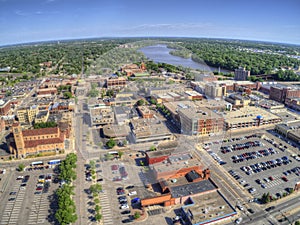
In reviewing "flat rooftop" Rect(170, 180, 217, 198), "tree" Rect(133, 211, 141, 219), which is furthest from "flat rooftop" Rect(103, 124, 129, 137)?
"tree" Rect(133, 211, 141, 219)

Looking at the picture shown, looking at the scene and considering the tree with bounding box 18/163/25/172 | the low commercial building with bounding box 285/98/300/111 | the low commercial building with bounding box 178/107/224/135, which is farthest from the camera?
the low commercial building with bounding box 285/98/300/111

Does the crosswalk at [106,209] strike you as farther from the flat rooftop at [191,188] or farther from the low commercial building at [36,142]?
the low commercial building at [36,142]

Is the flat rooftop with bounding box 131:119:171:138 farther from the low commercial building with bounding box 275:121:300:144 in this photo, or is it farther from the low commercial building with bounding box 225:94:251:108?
the low commercial building with bounding box 225:94:251:108

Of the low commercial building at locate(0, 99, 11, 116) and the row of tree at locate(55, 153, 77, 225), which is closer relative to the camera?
the row of tree at locate(55, 153, 77, 225)

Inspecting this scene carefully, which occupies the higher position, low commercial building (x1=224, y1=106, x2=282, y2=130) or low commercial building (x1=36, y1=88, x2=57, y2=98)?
low commercial building (x1=36, y1=88, x2=57, y2=98)

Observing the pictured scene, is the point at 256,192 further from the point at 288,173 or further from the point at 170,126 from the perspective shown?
the point at 170,126

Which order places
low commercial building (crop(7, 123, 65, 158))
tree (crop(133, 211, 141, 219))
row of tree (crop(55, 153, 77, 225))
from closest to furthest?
row of tree (crop(55, 153, 77, 225)), tree (crop(133, 211, 141, 219)), low commercial building (crop(7, 123, 65, 158))

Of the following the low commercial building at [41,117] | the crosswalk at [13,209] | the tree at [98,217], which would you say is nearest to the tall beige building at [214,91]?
the low commercial building at [41,117]

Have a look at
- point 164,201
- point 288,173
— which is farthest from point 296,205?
point 164,201
